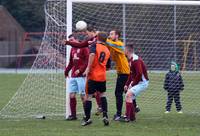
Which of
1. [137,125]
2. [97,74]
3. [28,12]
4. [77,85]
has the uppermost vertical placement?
[28,12]

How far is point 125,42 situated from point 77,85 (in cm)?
682

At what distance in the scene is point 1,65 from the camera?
42938 mm

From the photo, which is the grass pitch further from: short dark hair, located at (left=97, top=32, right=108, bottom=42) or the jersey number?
short dark hair, located at (left=97, top=32, right=108, bottom=42)

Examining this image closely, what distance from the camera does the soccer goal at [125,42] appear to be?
1592 centimetres

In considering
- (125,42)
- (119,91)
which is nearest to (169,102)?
(119,91)

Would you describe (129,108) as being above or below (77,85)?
below

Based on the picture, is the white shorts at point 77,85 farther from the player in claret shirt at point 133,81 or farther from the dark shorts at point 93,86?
the dark shorts at point 93,86

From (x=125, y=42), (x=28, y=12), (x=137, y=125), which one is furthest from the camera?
(x=28, y=12)

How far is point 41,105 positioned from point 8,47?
28320 mm

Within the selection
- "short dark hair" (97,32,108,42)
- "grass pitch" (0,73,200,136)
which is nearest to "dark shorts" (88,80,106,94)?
"grass pitch" (0,73,200,136)

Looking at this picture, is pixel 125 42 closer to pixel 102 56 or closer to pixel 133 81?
pixel 133 81

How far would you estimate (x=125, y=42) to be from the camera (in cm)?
2138

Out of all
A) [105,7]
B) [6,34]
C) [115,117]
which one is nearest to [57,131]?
[115,117]

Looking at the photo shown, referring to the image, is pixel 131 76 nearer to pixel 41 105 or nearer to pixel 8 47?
pixel 41 105
